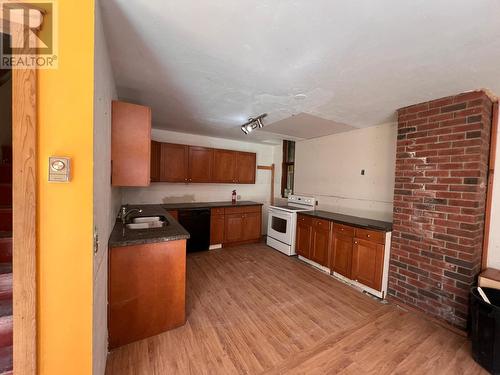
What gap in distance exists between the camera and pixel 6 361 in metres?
1.07

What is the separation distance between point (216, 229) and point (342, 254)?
2290mm

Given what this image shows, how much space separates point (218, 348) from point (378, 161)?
321 cm

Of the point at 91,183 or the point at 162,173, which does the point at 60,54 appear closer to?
the point at 91,183

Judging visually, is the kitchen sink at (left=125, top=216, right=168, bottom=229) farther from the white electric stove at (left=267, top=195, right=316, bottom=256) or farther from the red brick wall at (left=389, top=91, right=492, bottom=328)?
the red brick wall at (left=389, top=91, right=492, bottom=328)

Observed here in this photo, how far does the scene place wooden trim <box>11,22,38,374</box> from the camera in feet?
2.87

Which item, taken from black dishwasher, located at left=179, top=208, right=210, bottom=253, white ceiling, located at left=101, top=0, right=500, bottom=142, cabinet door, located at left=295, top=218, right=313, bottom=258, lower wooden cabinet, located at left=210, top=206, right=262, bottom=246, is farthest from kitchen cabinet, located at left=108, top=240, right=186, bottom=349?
cabinet door, located at left=295, top=218, right=313, bottom=258

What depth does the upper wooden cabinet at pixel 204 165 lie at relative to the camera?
3848mm

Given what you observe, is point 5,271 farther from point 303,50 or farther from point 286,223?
point 286,223

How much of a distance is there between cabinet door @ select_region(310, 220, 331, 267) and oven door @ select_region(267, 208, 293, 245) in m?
0.51

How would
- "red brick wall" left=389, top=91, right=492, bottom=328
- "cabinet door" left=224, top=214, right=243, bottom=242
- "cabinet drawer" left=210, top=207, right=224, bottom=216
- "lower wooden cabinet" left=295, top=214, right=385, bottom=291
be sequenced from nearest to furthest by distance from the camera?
"red brick wall" left=389, top=91, right=492, bottom=328 → "lower wooden cabinet" left=295, top=214, right=385, bottom=291 → "cabinet drawer" left=210, top=207, right=224, bottom=216 → "cabinet door" left=224, top=214, right=243, bottom=242

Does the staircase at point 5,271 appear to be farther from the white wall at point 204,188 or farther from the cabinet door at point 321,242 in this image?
the cabinet door at point 321,242

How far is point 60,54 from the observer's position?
948 millimetres

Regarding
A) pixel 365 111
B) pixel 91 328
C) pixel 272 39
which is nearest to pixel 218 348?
Result: pixel 91 328

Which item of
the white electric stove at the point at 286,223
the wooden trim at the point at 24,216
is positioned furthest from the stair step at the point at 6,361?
the white electric stove at the point at 286,223
